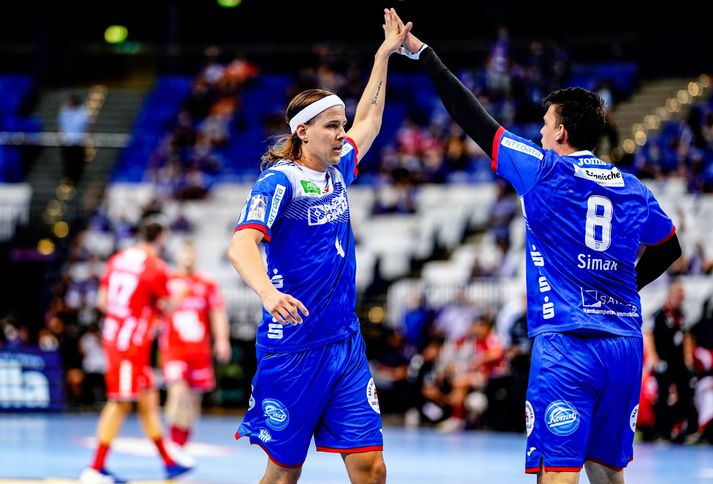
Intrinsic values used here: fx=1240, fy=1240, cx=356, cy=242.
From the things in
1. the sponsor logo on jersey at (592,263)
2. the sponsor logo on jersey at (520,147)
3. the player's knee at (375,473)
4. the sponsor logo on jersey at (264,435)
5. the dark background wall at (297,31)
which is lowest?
the player's knee at (375,473)

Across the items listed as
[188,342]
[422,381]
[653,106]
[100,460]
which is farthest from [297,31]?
[100,460]

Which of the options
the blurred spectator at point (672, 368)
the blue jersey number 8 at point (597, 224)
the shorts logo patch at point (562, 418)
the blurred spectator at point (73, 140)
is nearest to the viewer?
the shorts logo patch at point (562, 418)

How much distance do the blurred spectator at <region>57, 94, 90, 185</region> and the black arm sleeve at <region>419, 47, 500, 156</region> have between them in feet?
75.6

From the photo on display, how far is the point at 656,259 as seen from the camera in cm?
638

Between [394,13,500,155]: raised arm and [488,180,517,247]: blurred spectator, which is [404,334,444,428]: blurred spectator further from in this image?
[394,13,500,155]: raised arm

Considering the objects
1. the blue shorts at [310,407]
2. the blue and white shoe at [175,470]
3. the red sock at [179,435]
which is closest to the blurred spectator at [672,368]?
A: the red sock at [179,435]

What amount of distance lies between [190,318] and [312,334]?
22.7 ft

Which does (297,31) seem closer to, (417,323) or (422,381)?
(417,323)

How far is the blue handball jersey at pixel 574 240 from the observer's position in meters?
5.88

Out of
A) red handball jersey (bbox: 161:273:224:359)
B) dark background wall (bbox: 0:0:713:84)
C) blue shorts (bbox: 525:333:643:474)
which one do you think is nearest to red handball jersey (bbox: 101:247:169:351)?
red handball jersey (bbox: 161:273:224:359)

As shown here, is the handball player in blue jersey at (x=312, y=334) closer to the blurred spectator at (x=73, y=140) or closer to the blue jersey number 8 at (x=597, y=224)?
the blue jersey number 8 at (x=597, y=224)

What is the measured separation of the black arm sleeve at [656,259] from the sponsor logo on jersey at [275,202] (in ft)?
6.15

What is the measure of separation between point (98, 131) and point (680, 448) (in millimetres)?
18964

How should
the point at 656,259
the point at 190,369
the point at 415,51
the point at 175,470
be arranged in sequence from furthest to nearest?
the point at 190,369
the point at 175,470
the point at 415,51
the point at 656,259
